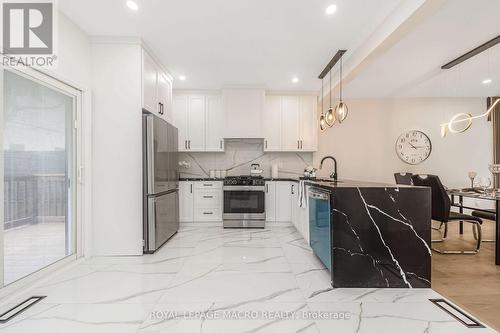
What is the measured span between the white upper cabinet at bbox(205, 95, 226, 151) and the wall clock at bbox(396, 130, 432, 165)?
377 centimetres

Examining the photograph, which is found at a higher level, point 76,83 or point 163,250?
point 76,83

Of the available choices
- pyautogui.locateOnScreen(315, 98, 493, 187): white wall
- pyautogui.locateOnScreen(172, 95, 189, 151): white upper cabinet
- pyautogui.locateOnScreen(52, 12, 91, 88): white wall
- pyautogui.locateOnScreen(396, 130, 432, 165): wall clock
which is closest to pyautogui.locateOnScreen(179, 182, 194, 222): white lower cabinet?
pyautogui.locateOnScreen(172, 95, 189, 151): white upper cabinet

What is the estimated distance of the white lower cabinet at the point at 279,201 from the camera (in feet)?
14.9

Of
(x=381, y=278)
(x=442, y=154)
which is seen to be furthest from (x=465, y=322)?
(x=442, y=154)

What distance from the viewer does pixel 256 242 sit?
11.8 ft

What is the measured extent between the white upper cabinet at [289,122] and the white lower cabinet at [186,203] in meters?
1.65

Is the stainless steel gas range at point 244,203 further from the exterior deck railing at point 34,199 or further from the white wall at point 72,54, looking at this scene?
the white wall at point 72,54

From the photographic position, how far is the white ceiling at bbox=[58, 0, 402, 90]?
2383mm

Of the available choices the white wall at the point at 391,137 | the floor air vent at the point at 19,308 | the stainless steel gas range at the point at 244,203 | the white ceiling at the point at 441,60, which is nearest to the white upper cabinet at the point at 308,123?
the white wall at the point at 391,137

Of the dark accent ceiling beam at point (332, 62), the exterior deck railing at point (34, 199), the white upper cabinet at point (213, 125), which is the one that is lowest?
the exterior deck railing at point (34, 199)

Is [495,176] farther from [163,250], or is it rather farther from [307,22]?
[163,250]

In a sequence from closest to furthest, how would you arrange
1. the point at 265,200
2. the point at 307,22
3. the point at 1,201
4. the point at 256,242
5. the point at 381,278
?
the point at 1,201
the point at 381,278
the point at 307,22
the point at 256,242
the point at 265,200

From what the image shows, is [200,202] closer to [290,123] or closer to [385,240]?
[290,123]

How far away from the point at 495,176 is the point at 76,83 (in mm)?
7119
